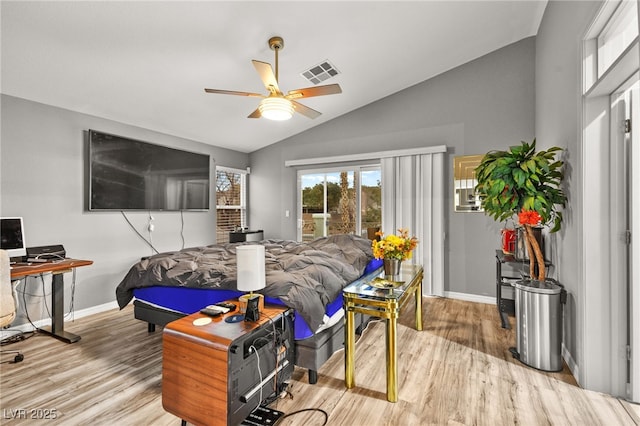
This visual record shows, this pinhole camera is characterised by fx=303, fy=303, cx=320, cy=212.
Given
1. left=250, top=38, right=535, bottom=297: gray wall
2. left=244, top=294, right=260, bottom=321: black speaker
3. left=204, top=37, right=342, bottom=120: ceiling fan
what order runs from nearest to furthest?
left=244, top=294, right=260, bottom=321: black speaker
left=204, top=37, right=342, bottom=120: ceiling fan
left=250, top=38, right=535, bottom=297: gray wall

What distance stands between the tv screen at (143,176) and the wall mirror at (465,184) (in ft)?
13.1

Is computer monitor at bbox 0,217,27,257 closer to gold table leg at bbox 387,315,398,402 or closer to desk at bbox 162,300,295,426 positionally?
desk at bbox 162,300,295,426

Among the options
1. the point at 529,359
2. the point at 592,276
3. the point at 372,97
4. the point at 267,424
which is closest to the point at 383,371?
the point at 267,424

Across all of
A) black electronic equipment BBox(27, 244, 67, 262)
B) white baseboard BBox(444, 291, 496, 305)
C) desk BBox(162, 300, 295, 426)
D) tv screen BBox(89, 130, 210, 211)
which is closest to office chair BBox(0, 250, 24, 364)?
black electronic equipment BBox(27, 244, 67, 262)

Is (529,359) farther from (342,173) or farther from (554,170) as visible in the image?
(342,173)

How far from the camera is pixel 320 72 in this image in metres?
3.69

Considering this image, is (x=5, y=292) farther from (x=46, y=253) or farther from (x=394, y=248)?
(x=394, y=248)

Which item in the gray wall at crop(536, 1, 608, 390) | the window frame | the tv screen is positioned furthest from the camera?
the window frame

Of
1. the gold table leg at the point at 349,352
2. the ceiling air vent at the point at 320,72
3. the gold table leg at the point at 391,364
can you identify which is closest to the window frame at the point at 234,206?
the ceiling air vent at the point at 320,72

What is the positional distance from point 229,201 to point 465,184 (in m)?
4.12

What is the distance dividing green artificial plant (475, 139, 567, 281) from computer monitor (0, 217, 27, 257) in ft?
14.5

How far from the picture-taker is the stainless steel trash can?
234 centimetres

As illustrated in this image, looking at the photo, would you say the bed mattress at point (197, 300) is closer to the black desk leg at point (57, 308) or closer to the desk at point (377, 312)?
the desk at point (377, 312)

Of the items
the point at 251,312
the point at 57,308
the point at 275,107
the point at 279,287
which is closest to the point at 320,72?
the point at 275,107
